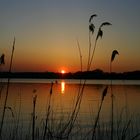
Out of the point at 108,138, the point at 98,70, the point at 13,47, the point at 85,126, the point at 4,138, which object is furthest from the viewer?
the point at 85,126

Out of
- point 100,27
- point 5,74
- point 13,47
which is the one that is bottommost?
point 5,74

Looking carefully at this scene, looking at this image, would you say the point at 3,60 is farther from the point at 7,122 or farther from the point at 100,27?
the point at 7,122

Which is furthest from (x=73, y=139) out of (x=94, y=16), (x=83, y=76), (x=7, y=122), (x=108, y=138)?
(x=94, y=16)

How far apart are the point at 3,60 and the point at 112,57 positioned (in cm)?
123

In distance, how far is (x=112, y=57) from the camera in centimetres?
383

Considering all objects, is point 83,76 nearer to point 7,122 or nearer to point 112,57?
point 112,57

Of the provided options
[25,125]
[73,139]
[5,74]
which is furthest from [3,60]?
[25,125]

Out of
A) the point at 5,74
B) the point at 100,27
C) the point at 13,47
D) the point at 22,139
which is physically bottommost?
the point at 22,139

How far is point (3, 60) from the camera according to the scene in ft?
12.6

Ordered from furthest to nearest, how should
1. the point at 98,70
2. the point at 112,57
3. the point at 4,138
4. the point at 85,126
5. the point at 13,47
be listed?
1. the point at 85,126
2. the point at 4,138
3. the point at 98,70
4. the point at 112,57
5. the point at 13,47

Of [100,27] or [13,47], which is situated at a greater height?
[100,27]

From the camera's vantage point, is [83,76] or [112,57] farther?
[83,76]

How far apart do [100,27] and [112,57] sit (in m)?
0.41

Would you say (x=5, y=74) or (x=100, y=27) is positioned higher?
(x=100, y=27)
